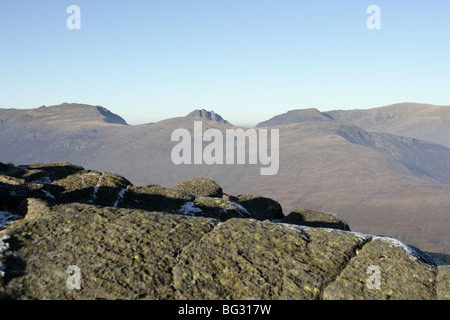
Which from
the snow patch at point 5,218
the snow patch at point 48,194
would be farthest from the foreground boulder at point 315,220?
the snow patch at point 5,218

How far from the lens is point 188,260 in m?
11.7

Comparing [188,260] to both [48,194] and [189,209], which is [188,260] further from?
[48,194]

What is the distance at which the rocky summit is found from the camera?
10.2 m

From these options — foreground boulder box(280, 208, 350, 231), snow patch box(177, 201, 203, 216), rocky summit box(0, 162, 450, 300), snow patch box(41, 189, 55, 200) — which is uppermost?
snow patch box(41, 189, 55, 200)

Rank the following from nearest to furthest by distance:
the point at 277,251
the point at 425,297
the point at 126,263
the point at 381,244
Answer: the point at 425,297 → the point at 126,263 → the point at 277,251 → the point at 381,244

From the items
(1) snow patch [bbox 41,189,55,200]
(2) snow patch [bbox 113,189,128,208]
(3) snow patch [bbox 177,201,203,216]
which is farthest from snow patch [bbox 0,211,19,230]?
(3) snow patch [bbox 177,201,203,216]

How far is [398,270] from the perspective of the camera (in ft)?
38.4

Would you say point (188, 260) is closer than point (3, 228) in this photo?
Yes

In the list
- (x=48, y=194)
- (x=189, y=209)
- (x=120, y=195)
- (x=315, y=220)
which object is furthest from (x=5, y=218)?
(x=315, y=220)

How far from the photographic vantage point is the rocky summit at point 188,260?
10.2m

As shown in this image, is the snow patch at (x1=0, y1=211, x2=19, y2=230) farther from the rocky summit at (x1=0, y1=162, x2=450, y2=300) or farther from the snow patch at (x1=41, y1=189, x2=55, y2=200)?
the snow patch at (x1=41, y1=189, x2=55, y2=200)
